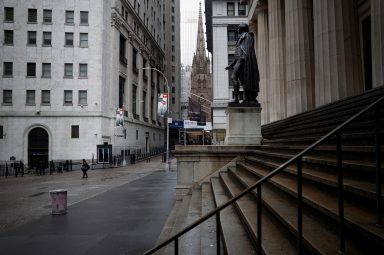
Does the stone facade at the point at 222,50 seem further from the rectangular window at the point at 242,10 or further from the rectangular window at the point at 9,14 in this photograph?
the rectangular window at the point at 9,14

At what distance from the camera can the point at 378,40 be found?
9.95m

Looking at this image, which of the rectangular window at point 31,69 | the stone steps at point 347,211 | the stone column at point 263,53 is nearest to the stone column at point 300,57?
the stone column at point 263,53

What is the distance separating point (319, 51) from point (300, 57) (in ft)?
9.69

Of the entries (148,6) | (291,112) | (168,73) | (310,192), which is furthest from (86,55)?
(168,73)

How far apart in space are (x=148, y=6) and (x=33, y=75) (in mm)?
34053

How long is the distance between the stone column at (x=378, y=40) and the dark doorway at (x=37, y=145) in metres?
42.0

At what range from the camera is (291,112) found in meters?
16.2

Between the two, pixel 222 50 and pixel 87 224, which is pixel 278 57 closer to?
pixel 87 224

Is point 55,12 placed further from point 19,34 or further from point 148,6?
point 148,6

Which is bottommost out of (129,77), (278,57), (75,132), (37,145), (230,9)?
(37,145)

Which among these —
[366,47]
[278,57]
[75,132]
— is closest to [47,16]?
[75,132]

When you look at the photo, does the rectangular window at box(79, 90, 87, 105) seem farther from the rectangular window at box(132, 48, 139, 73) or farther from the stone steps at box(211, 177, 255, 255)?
the stone steps at box(211, 177, 255, 255)

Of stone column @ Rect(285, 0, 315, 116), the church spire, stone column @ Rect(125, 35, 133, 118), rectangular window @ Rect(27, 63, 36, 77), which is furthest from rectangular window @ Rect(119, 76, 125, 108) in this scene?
the church spire

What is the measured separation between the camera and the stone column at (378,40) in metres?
9.81
